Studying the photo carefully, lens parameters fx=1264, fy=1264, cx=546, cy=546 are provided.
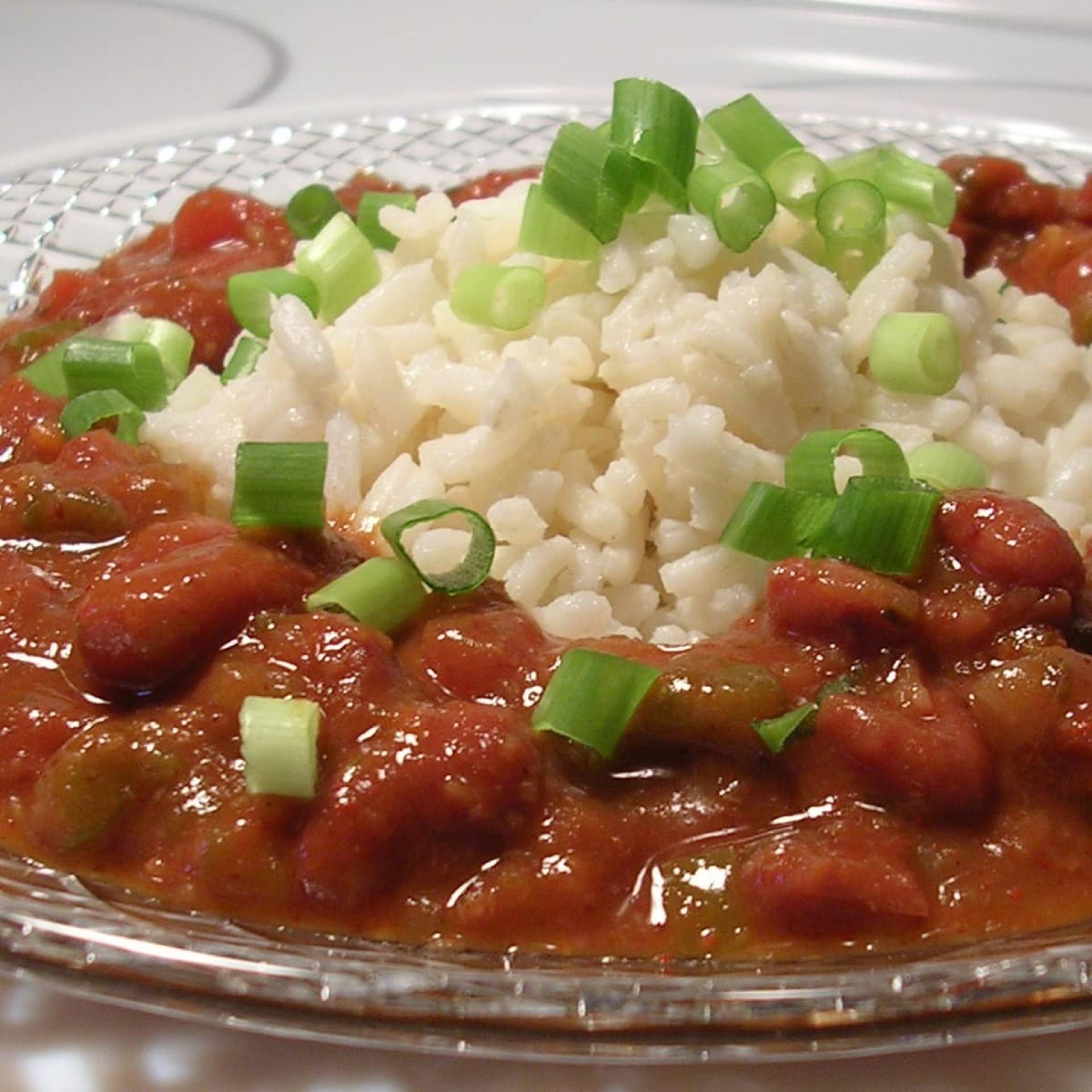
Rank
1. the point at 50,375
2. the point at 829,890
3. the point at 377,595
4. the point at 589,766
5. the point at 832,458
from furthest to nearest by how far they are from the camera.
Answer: the point at 50,375 < the point at 832,458 < the point at 377,595 < the point at 589,766 < the point at 829,890

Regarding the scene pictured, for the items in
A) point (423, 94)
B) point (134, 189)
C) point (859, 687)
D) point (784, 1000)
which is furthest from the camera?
point (423, 94)

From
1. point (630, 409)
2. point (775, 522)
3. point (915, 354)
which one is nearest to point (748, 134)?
point (915, 354)

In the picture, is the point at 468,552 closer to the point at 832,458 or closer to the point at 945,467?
the point at 832,458

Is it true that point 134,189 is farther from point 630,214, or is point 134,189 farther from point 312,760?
point 312,760

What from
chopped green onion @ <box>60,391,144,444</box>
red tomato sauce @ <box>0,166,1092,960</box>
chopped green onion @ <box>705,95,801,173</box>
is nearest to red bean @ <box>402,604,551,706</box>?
red tomato sauce @ <box>0,166,1092,960</box>

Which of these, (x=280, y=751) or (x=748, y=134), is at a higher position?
(x=748, y=134)

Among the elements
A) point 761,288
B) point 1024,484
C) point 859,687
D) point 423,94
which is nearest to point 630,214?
point 761,288

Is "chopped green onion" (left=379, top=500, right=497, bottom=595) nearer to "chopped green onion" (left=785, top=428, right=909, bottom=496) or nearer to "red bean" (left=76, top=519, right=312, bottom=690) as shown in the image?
"red bean" (left=76, top=519, right=312, bottom=690)
